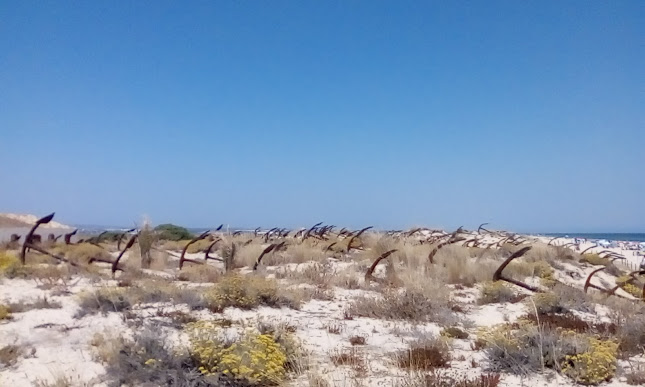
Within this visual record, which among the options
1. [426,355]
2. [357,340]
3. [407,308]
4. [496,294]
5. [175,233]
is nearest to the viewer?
[426,355]

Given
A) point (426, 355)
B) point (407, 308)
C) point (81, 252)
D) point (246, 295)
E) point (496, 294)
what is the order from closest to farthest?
point (426, 355)
point (407, 308)
point (246, 295)
point (496, 294)
point (81, 252)

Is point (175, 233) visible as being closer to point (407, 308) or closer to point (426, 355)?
point (407, 308)

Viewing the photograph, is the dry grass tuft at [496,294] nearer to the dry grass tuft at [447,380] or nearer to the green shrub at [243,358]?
the dry grass tuft at [447,380]

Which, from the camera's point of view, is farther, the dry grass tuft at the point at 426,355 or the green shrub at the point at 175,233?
the green shrub at the point at 175,233

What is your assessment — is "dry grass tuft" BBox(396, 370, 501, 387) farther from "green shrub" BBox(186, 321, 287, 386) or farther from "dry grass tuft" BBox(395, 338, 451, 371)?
"green shrub" BBox(186, 321, 287, 386)

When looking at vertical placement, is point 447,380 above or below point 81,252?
below

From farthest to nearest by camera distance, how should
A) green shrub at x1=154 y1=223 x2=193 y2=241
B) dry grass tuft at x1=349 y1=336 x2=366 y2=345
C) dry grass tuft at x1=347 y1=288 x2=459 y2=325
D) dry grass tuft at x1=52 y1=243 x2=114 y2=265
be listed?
1. green shrub at x1=154 y1=223 x2=193 y2=241
2. dry grass tuft at x1=52 y1=243 x2=114 y2=265
3. dry grass tuft at x1=347 y1=288 x2=459 y2=325
4. dry grass tuft at x1=349 y1=336 x2=366 y2=345

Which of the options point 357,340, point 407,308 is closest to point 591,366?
point 357,340

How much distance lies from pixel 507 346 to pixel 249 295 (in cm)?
440

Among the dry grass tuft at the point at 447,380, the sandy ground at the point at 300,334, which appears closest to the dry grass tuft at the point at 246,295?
the sandy ground at the point at 300,334

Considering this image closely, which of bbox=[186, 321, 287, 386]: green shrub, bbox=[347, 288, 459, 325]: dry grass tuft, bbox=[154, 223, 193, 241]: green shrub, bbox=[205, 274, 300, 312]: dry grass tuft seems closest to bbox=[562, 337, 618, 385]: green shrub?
bbox=[347, 288, 459, 325]: dry grass tuft

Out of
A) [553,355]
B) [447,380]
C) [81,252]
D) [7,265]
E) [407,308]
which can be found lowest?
[447,380]

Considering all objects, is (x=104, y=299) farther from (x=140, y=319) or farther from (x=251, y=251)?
(x=251, y=251)

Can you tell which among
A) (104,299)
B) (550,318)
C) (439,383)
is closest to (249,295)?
(104,299)
